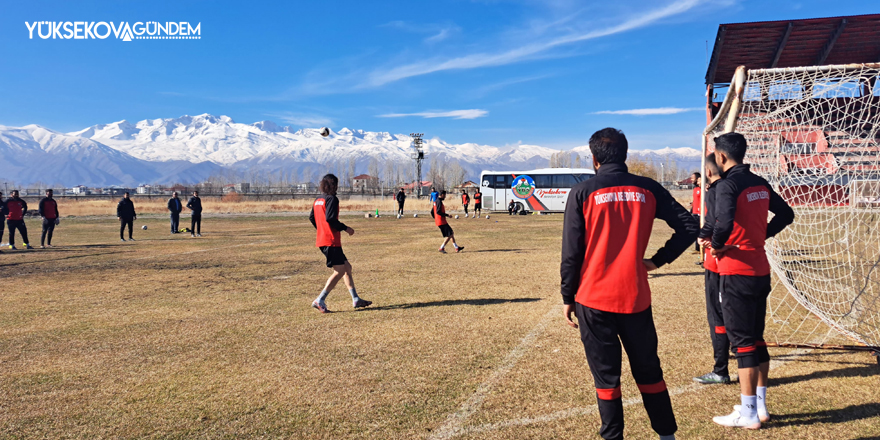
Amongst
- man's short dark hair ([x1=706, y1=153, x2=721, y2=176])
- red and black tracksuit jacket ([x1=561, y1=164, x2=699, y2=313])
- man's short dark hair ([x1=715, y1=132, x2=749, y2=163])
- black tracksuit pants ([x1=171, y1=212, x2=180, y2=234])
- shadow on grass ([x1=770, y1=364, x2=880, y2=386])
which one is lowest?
shadow on grass ([x1=770, y1=364, x2=880, y2=386])

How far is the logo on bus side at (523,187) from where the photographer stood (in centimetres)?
3894

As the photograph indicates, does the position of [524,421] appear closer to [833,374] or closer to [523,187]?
[833,374]

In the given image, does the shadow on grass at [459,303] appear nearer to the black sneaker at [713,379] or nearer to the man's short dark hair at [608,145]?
the black sneaker at [713,379]

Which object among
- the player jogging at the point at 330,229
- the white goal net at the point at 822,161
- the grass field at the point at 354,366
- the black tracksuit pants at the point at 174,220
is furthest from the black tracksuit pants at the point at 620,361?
the black tracksuit pants at the point at 174,220

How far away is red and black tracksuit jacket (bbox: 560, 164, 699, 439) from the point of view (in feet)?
9.48

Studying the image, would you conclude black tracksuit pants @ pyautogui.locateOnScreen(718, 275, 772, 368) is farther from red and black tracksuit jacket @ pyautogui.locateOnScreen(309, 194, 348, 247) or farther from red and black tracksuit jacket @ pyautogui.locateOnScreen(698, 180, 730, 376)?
red and black tracksuit jacket @ pyautogui.locateOnScreen(309, 194, 348, 247)

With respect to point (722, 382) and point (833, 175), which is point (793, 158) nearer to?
point (833, 175)

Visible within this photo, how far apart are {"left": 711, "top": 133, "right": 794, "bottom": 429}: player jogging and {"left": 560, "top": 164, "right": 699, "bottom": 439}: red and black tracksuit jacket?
98 cm

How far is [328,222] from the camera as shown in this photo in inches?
280

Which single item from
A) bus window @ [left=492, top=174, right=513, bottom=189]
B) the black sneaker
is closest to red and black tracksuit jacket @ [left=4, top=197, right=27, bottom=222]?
the black sneaker

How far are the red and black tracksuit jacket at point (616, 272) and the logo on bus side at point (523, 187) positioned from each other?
36.4 metres

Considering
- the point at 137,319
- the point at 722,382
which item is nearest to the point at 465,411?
the point at 722,382

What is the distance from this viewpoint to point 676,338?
19.1ft

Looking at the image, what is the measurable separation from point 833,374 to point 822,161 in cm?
259
